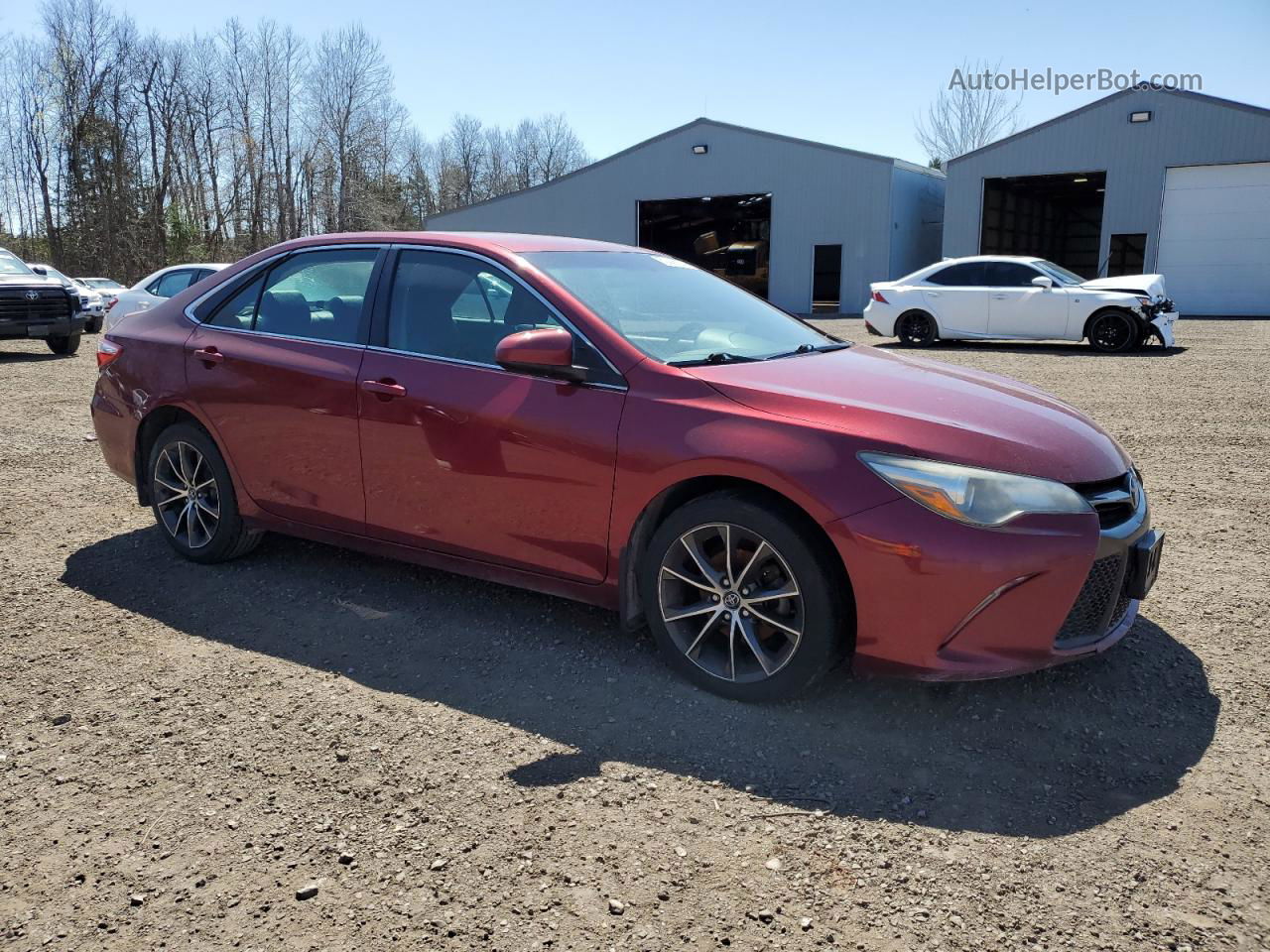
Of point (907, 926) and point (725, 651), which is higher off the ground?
Answer: point (725, 651)

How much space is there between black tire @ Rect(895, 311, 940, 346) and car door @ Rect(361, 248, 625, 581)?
15.0m

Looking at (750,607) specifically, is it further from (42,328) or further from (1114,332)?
(42,328)

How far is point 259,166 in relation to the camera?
55438 millimetres

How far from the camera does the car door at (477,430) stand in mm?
3562

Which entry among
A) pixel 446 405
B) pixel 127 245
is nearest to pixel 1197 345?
pixel 446 405

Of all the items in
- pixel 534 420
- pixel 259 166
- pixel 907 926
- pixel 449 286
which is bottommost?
pixel 907 926

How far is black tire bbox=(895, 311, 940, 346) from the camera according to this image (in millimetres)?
17641

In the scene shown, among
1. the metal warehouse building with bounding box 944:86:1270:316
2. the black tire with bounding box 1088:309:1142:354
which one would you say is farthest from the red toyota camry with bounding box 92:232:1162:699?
the metal warehouse building with bounding box 944:86:1270:316

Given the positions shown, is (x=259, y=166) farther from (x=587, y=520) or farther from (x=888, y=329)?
(x=587, y=520)

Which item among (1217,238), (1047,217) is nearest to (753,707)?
(1217,238)

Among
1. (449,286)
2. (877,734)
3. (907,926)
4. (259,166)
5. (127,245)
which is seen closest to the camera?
(907,926)

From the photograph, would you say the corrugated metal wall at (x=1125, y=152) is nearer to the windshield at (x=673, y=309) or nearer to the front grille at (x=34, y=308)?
the front grille at (x=34, y=308)

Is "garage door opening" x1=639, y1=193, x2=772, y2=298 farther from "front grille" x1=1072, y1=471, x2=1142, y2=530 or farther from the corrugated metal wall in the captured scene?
"front grille" x1=1072, y1=471, x2=1142, y2=530

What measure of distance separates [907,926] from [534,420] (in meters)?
2.11
